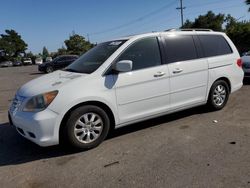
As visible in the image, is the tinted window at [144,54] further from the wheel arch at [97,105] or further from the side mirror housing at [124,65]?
the wheel arch at [97,105]

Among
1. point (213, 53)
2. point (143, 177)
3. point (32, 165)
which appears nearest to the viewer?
point (143, 177)

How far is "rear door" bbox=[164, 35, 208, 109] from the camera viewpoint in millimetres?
5078

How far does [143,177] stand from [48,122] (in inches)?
61.5

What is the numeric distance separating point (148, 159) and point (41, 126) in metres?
1.57

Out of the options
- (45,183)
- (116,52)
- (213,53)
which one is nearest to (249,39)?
(213,53)

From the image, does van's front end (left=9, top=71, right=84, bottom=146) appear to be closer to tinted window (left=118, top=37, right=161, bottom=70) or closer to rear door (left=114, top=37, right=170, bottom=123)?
rear door (left=114, top=37, right=170, bottom=123)

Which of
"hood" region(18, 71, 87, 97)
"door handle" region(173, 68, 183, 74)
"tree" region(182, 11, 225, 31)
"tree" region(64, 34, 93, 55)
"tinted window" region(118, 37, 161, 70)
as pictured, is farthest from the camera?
"tree" region(64, 34, 93, 55)

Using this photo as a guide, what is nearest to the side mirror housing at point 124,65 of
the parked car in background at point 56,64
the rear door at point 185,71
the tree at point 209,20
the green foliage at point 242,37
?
the rear door at point 185,71

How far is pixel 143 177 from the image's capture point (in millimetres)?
3354

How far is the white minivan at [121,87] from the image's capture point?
4.06m

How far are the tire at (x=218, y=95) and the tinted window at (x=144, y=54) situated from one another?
1.60 meters

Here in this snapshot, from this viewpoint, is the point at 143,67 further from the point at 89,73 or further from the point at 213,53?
the point at 213,53

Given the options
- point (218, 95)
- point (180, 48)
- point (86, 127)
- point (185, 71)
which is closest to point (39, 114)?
point (86, 127)

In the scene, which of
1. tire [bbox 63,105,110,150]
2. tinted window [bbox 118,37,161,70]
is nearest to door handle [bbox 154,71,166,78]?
tinted window [bbox 118,37,161,70]
